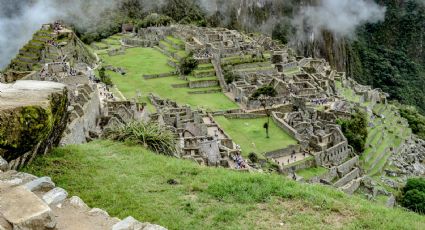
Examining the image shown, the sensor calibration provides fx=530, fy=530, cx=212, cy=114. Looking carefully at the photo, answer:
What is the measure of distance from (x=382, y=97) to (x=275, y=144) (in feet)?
85.4

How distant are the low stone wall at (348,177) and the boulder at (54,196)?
23.2 m

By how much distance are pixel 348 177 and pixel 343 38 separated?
407 feet

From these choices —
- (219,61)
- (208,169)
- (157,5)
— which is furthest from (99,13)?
(208,169)

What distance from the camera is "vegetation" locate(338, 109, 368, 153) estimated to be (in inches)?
1395

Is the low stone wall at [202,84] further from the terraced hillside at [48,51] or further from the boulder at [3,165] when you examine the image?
the boulder at [3,165]

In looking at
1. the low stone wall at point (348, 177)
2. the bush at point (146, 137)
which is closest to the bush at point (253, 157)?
the low stone wall at point (348, 177)

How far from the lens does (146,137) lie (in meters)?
14.8

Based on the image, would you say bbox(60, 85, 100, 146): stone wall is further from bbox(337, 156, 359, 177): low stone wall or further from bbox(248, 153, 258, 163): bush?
bbox(337, 156, 359, 177): low stone wall

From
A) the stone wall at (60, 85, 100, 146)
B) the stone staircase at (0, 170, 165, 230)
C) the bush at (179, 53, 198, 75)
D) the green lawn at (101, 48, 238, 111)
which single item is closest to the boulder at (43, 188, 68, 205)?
the stone staircase at (0, 170, 165, 230)

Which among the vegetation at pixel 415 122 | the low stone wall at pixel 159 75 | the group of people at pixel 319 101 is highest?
the low stone wall at pixel 159 75

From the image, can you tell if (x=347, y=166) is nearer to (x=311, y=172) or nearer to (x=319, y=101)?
(x=311, y=172)

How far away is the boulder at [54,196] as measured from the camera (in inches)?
302

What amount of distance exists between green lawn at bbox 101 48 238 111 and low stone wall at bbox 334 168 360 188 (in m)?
12.2

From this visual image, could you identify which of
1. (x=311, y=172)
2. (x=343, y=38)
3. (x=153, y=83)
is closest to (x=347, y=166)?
(x=311, y=172)
